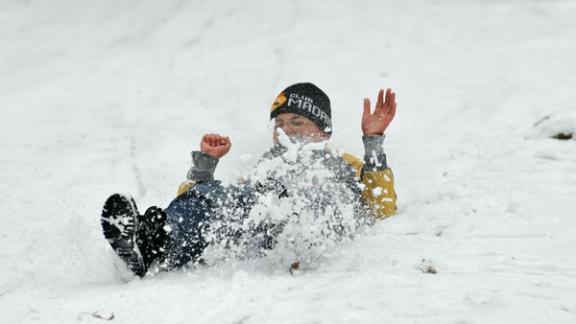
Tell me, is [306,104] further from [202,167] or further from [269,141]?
[269,141]

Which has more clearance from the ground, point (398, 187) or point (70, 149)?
point (70, 149)

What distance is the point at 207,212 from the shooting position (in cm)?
271

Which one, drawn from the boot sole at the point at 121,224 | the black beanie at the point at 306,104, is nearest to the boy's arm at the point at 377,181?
the black beanie at the point at 306,104

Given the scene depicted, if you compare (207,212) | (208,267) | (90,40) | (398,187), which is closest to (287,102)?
(398,187)

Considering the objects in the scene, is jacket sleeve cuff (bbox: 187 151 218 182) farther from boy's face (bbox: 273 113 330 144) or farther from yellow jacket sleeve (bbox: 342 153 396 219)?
yellow jacket sleeve (bbox: 342 153 396 219)

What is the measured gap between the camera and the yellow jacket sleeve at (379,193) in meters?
3.09

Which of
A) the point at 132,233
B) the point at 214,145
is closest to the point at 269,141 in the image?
the point at 214,145

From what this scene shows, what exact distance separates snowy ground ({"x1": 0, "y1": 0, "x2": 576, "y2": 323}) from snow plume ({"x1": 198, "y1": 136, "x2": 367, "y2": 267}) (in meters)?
0.12

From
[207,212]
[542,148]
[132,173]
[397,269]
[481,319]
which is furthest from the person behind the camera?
[132,173]

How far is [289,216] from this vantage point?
254 centimetres

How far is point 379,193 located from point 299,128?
913 millimetres

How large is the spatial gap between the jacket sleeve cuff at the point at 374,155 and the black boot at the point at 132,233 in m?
1.31

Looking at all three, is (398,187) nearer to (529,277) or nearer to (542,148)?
(542,148)

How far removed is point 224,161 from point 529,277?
3.13 meters
